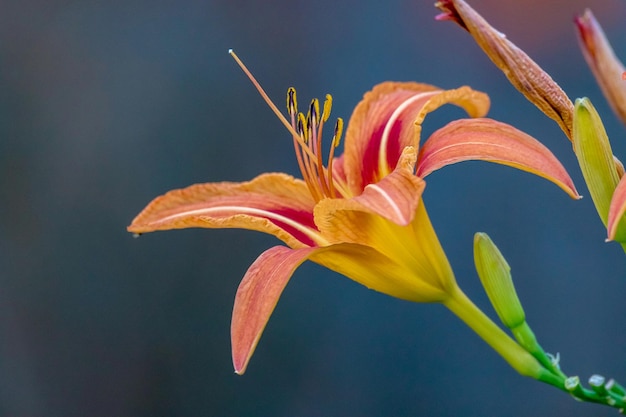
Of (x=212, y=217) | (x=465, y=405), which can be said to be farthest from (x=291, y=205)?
(x=465, y=405)

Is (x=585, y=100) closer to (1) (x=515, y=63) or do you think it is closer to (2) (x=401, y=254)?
(1) (x=515, y=63)

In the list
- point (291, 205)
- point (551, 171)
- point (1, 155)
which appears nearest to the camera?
point (551, 171)

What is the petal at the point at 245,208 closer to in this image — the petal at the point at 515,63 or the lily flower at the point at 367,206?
the lily flower at the point at 367,206

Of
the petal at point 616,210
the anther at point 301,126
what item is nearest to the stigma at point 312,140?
the anther at point 301,126

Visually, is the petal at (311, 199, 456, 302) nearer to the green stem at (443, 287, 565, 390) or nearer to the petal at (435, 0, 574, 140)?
the green stem at (443, 287, 565, 390)

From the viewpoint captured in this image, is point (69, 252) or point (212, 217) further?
point (69, 252)

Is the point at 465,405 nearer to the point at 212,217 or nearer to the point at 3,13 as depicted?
the point at 212,217

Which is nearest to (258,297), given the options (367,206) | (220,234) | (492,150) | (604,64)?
(367,206)

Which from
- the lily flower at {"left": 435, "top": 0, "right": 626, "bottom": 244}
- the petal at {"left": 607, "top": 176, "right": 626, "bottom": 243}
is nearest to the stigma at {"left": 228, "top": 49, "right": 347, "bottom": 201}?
the lily flower at {"left": 435, "top": 0, "right": 626, "bottom": 244}
